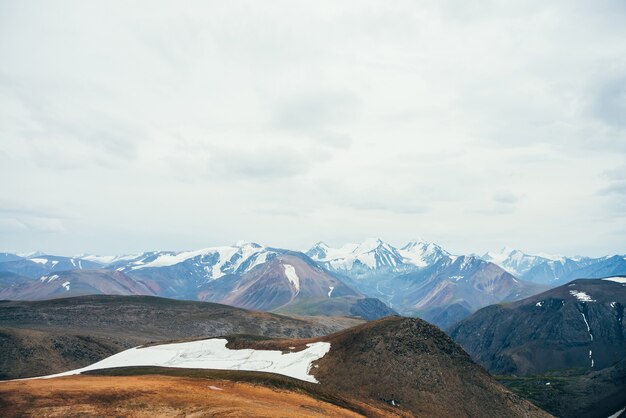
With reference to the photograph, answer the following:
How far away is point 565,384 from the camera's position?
558 feet

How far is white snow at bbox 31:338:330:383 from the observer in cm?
7994

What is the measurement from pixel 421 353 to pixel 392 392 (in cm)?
1121

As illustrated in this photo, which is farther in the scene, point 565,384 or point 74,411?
point 565,384

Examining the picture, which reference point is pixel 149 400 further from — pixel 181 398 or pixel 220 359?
pixel 220 359

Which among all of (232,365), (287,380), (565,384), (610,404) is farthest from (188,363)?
(565,384)

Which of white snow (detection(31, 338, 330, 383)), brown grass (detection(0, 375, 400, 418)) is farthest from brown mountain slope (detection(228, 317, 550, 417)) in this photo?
brown grass (detection(0, 375, 400, 418))

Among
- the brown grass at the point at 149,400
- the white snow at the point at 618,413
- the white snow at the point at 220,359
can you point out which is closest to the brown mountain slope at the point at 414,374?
the white snow at the point at 220,359

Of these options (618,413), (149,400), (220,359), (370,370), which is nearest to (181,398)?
(149,400)

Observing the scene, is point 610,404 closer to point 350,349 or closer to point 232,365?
point 350,349

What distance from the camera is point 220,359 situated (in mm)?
88250

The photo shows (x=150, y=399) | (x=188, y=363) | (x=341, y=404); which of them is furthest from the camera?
(x=188, y=363)

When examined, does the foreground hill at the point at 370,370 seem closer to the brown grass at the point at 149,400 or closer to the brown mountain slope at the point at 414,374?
the brown mountain slope at the point at 414,374

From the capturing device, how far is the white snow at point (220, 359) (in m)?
79.9

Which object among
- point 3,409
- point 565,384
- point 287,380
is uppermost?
point 3,409
